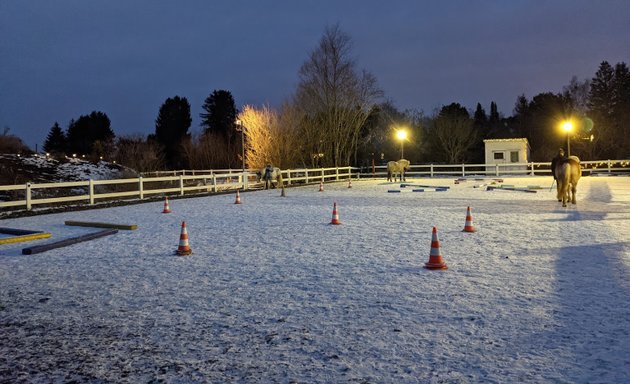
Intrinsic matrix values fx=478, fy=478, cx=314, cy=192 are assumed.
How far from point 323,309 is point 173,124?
7630cm

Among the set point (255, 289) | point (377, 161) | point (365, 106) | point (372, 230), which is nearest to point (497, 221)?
point (372, 230)

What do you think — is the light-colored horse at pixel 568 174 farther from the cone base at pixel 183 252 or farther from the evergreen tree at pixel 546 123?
the evergreen tree at pixel 546 123

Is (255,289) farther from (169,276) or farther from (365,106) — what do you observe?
(365,106)

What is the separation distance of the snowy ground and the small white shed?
39.2 meters

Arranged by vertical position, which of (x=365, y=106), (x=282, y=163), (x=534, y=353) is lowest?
(x=534, y=353)

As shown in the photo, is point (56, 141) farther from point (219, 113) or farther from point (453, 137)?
→ point (453, 137)

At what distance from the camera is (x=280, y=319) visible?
4.72 meters

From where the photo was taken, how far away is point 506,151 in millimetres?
47031

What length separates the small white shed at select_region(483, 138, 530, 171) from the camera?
152 ft

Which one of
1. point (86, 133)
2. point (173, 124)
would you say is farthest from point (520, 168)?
point (86, 133)

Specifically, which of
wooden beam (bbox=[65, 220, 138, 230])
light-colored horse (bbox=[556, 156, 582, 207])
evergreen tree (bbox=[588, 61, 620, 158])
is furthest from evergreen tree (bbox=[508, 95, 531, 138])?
wooden beam (bbox=[65, 220, 138, 230])

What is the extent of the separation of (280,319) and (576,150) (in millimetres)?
63390

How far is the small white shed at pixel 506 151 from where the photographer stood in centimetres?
4644

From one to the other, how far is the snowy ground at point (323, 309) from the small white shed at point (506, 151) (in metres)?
39.2
